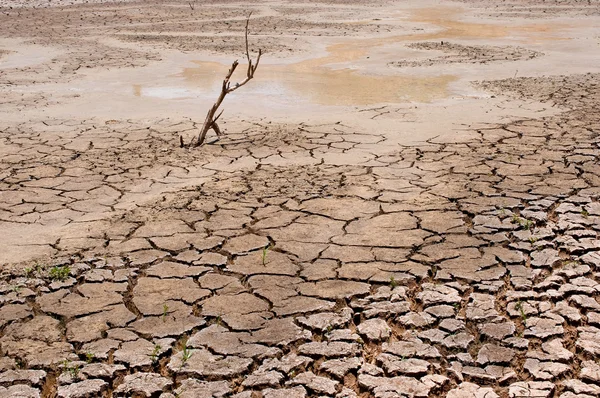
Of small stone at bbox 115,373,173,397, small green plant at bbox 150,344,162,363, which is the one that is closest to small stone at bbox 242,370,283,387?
small stone at bbox 115,373,173,397

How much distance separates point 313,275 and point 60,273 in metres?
1.41

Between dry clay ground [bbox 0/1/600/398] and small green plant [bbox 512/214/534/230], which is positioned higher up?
small green plant [bbox 512/214/534/230]

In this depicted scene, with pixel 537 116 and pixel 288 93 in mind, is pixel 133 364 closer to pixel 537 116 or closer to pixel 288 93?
pixel 537 116

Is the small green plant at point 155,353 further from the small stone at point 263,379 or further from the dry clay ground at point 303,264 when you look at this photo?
the small stone at point 263,379

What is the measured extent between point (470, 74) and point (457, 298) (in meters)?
8.05

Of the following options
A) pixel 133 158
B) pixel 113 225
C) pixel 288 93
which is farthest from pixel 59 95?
pixel 113 225

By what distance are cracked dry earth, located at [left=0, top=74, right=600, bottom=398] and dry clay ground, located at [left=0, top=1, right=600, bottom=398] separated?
13mm

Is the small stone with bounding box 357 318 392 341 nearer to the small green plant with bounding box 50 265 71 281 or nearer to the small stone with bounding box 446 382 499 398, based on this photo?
the small stone with bounding box 446 382 499 398

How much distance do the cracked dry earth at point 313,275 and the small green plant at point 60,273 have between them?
1.0 inches

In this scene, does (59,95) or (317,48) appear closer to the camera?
(59,95)

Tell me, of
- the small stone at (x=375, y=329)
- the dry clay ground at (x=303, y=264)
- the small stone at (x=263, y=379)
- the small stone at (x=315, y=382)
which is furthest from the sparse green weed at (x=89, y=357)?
the small stone at (x=375, y=329)

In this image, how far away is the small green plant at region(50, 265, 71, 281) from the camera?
4.44m

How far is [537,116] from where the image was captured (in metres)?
8.48

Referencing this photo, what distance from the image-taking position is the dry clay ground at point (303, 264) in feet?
11.4
